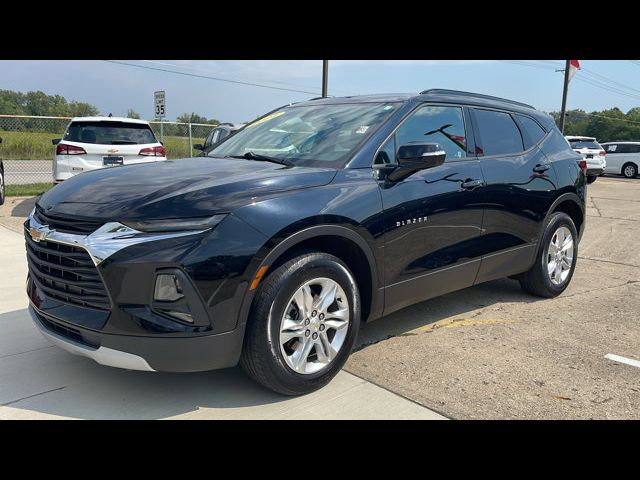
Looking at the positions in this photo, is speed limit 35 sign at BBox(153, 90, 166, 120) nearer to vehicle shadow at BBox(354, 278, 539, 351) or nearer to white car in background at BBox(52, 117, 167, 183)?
white car in background at BBox(52, 117, 167, 183)

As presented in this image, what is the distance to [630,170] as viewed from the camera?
25062mm

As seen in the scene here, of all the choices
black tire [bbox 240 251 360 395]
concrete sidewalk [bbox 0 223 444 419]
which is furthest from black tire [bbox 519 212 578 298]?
black tire [bbox 240 251 360 395]

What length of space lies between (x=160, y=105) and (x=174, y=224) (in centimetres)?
1316

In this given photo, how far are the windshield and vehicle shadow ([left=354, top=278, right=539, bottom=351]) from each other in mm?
1461

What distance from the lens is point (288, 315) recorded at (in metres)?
3.10

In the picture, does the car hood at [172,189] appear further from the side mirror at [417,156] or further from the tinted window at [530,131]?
the tinted window at [530,131]

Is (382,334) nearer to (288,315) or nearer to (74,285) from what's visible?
(288,315)

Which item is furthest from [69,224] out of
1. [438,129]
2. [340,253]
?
[438,129]

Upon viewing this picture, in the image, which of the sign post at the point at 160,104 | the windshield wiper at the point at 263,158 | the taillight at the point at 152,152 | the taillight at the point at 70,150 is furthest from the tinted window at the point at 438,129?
the sign post at the point at 160,104

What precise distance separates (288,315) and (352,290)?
477mm

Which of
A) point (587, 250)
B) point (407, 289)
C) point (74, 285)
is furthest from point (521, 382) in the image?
point (587, 250)

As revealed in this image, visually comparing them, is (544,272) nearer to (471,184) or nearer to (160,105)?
(471,184)

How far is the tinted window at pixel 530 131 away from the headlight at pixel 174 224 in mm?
3388

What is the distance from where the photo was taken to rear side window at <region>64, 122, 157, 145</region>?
9398mm
